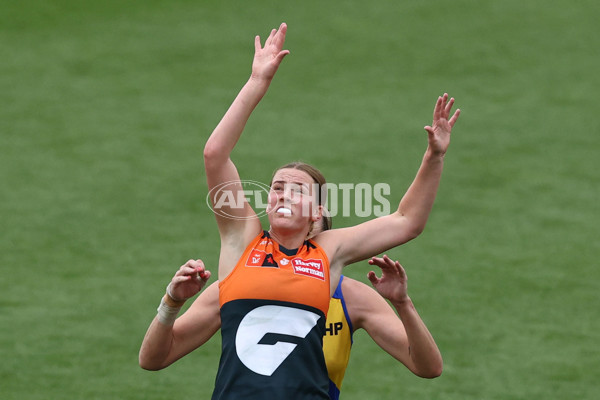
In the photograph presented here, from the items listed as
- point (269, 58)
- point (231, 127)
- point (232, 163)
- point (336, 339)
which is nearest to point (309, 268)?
point (232, 163)

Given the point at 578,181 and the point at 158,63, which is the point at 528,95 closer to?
the point at 578,181

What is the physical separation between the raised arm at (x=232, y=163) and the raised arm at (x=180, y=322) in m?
0.19

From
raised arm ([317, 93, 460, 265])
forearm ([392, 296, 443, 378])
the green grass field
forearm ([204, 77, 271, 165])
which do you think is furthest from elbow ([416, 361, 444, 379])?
the green grass field

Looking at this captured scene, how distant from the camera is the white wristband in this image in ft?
14.8

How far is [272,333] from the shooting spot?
427cm

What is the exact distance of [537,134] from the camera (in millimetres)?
11406

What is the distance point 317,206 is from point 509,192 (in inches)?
234

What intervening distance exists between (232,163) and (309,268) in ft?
1.69

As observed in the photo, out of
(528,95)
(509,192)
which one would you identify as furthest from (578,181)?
(528,95)

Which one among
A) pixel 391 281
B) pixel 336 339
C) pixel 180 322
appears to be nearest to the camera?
pixel 391 281

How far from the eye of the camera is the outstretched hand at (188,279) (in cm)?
425

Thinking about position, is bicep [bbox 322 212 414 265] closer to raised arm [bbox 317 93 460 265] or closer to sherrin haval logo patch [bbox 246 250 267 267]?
raised arm [bbox 317 93 460 265]

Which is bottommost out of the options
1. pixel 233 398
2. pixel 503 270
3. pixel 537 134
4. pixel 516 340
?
pixel 233 398

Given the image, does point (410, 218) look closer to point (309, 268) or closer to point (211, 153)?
point (309, 268)
